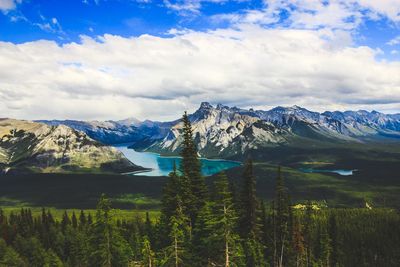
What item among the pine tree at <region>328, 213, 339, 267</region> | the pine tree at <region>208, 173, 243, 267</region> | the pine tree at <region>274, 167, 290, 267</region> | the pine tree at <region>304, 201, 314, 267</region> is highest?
the pine tree at <region>208, 173, 243, 267</region>

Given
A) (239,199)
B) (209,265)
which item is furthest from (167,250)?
(239,199)

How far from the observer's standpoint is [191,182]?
5462 cm

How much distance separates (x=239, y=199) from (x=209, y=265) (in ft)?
68.2

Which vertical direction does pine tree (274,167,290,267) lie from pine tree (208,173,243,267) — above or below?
below

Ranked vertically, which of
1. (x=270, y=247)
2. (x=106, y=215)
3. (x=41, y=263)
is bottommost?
(x=41, y=263)

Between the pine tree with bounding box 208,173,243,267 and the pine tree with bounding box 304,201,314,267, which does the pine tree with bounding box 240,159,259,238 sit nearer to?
the pine tree with bounding box 208,173,243,267

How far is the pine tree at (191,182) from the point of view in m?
52.4

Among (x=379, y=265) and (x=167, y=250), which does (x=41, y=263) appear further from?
(x=379, y=265)

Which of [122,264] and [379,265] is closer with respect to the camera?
[122,264]

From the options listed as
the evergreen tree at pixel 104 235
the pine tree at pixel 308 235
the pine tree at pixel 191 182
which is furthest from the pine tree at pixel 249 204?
the pine tree at pixel 308 235

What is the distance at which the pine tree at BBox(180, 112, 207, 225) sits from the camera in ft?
172

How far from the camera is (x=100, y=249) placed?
142ft

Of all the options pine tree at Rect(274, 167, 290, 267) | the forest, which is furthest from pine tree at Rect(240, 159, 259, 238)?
pine tree at Rect(274, 167, 290, 267)

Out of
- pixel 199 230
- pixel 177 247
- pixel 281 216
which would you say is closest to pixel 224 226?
pixel 177 247
